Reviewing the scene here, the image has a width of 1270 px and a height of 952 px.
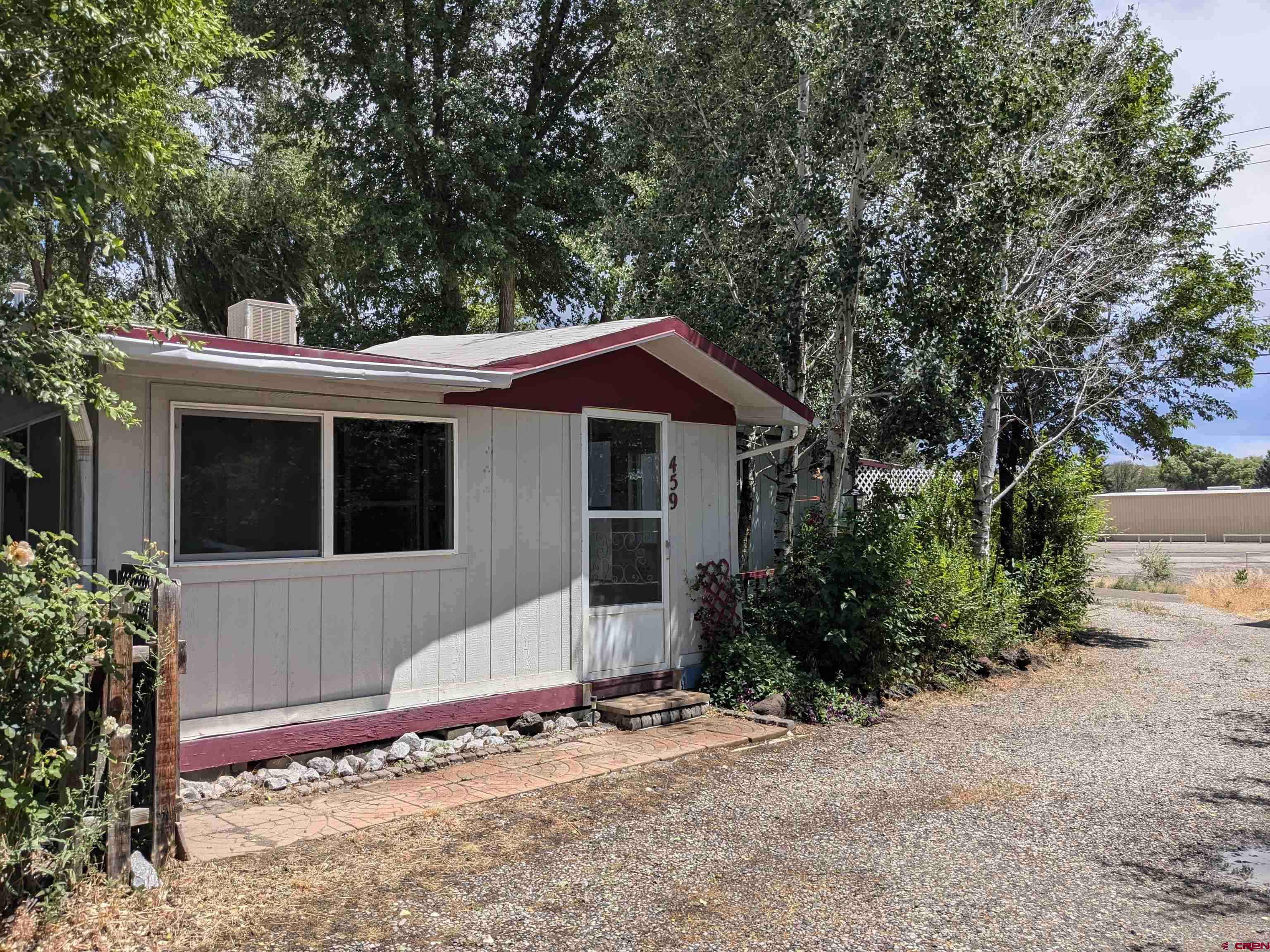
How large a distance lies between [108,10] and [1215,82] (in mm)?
12204

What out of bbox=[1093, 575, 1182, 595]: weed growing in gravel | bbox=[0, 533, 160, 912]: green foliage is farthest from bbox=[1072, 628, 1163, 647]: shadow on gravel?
bbox=[0, 533, 160, 912]: green foliage

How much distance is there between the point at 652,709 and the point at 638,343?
276 cm

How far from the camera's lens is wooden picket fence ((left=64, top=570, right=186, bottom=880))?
11.8 ft

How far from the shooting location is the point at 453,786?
5.48 m

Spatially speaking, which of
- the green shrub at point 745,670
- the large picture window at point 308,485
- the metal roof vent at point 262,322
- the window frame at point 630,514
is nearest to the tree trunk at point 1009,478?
the green shrub at point 745,670

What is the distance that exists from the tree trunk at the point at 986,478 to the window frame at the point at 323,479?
22.3 ft

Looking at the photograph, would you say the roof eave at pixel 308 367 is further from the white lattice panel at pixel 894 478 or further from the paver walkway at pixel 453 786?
the white lattice panel at pixel 894 478

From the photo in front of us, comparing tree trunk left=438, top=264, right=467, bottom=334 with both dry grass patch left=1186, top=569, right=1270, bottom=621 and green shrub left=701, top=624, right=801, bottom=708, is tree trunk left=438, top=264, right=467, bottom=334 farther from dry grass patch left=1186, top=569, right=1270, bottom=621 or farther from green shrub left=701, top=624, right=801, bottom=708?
dry grass patch left=1186, top=569, right=1270, bottom=621

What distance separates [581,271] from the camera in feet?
51.6

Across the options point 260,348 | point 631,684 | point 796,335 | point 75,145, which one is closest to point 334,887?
point 260,348

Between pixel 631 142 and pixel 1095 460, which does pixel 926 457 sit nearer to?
pixel 1095 460

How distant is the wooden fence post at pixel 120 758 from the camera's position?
357cm

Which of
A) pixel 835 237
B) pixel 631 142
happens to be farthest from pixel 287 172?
pixel 835 237

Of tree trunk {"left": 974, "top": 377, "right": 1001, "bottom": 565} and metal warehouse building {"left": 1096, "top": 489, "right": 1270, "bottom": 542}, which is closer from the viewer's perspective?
tree trunk {"left": 974, "top": 377, "right": 1001, "bottom": 565}
